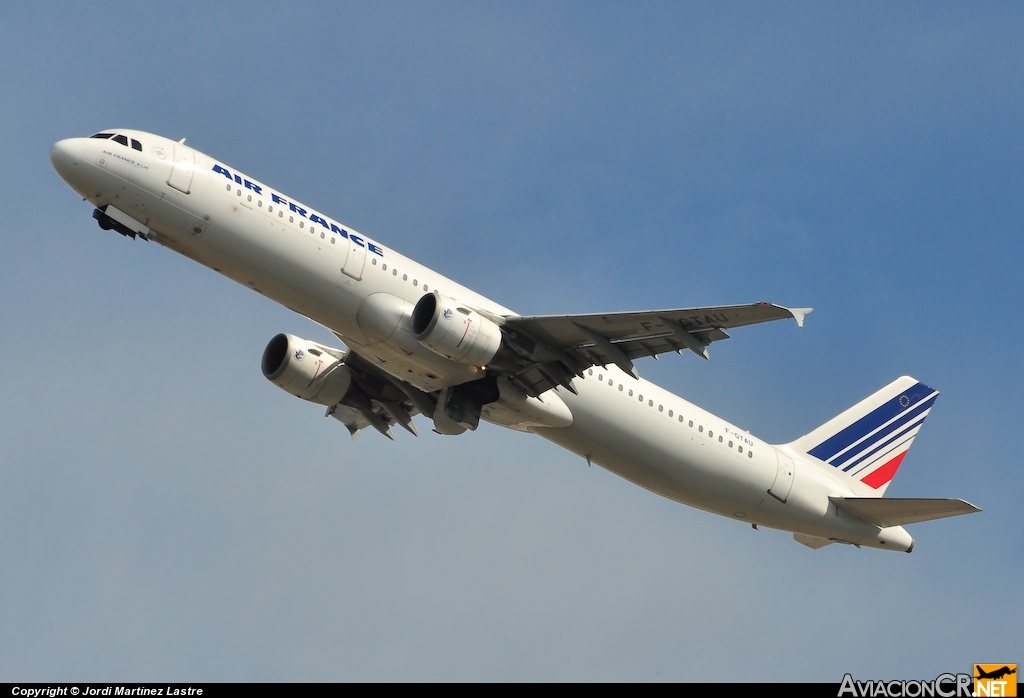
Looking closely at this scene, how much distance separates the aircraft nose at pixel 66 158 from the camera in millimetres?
29234

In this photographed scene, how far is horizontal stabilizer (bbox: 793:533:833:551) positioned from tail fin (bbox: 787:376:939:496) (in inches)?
91.7

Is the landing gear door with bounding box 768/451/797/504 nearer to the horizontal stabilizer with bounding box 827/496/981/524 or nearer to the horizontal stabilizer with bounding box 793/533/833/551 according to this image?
the horizontal stabilizer with bounding box 827/496/981/524

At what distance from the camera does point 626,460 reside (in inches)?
1366

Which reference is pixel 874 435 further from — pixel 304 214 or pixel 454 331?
pixel 304 214

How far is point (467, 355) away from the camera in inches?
1218

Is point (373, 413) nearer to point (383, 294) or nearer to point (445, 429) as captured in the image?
point (445, 429)

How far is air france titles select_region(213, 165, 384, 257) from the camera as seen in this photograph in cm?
3067

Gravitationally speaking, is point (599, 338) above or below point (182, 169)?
below

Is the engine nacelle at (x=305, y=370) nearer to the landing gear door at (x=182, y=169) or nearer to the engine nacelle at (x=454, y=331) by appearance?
the engine nacelle at (x=454, y=331)

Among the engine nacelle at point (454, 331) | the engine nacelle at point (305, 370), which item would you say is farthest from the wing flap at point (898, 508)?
the engine nacelle at point (305, 370)

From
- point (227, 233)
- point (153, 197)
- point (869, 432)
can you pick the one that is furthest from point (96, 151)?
point (869, 432)

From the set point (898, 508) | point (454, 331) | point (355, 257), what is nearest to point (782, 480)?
point (898, 508)

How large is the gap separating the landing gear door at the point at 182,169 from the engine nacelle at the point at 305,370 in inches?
312

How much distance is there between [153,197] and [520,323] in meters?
10.7
